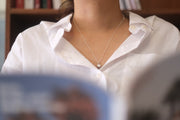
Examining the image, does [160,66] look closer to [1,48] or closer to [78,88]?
[78,88]

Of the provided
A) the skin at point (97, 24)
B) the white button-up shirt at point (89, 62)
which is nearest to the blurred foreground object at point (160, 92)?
the white button-up shirt at point (89, 62)

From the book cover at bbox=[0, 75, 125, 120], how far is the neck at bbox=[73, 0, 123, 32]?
616 millimetres

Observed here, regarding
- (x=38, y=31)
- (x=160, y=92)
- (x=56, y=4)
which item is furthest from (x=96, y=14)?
(x=160, y=92)

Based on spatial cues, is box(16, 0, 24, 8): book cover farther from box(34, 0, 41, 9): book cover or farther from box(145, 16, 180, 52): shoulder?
Answer: box(145, 16, 180, 52): shoulder

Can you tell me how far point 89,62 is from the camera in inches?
28.8

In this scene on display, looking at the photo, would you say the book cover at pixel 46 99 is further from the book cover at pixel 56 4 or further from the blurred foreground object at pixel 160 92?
the book cover at pixel 56 4

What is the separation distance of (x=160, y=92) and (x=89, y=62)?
0.49 m

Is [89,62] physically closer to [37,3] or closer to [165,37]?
[165,37]

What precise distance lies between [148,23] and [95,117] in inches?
25.2

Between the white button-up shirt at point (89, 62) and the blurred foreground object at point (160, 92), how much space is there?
44cm

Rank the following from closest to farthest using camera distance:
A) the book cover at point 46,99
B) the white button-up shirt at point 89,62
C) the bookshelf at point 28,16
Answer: the book cover at point 46,99, the white button-up shirt at point 89,62, the bookshelf at point 28,16

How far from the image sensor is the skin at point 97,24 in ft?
2.68

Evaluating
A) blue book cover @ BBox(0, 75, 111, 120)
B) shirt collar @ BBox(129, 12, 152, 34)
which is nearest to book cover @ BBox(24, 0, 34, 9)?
shirt collar @ BBox(129, 12, 152, 34)

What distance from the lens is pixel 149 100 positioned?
24 cm
